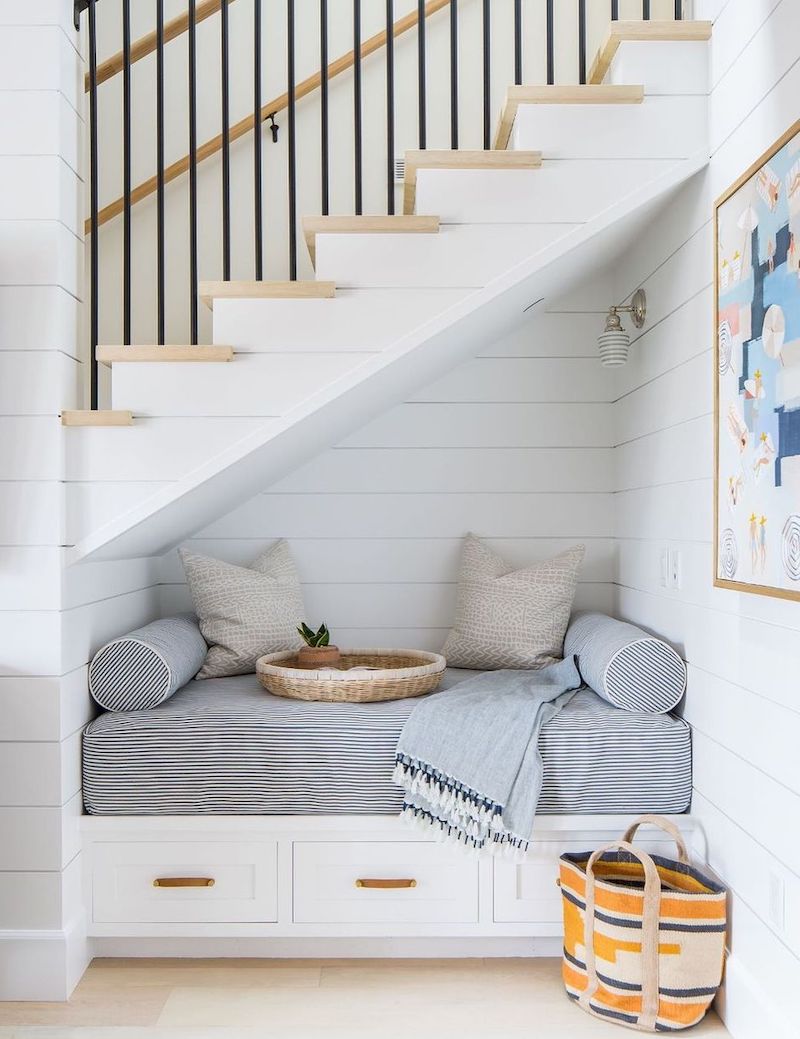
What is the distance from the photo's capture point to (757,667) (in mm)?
1860

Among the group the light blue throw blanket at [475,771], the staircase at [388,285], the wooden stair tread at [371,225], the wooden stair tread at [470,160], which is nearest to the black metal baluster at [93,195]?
the staircase at [388,285]

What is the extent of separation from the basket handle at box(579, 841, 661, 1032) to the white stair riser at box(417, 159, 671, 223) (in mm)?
1463

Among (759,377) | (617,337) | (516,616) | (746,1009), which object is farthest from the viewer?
(516,616)

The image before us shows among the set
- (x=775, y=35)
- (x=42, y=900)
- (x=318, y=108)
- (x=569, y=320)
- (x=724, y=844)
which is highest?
(x=318, y=108)

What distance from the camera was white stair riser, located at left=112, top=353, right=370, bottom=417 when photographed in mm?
2174

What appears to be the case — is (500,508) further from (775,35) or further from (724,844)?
(775,35)

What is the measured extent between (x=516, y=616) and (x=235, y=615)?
2.86 ft

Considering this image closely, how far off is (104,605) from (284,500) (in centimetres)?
85

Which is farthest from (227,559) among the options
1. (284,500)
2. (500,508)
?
(500,508)

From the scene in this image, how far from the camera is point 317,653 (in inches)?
102

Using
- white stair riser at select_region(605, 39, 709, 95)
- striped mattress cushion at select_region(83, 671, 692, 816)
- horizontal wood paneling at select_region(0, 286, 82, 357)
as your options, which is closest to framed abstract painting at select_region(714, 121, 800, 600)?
white stair riser at select_region(605, 39, 709, 95)

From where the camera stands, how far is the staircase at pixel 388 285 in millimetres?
2166

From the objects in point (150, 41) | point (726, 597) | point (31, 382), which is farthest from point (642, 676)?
point (150, 41)

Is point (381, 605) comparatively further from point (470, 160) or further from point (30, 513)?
point (470, 160)
